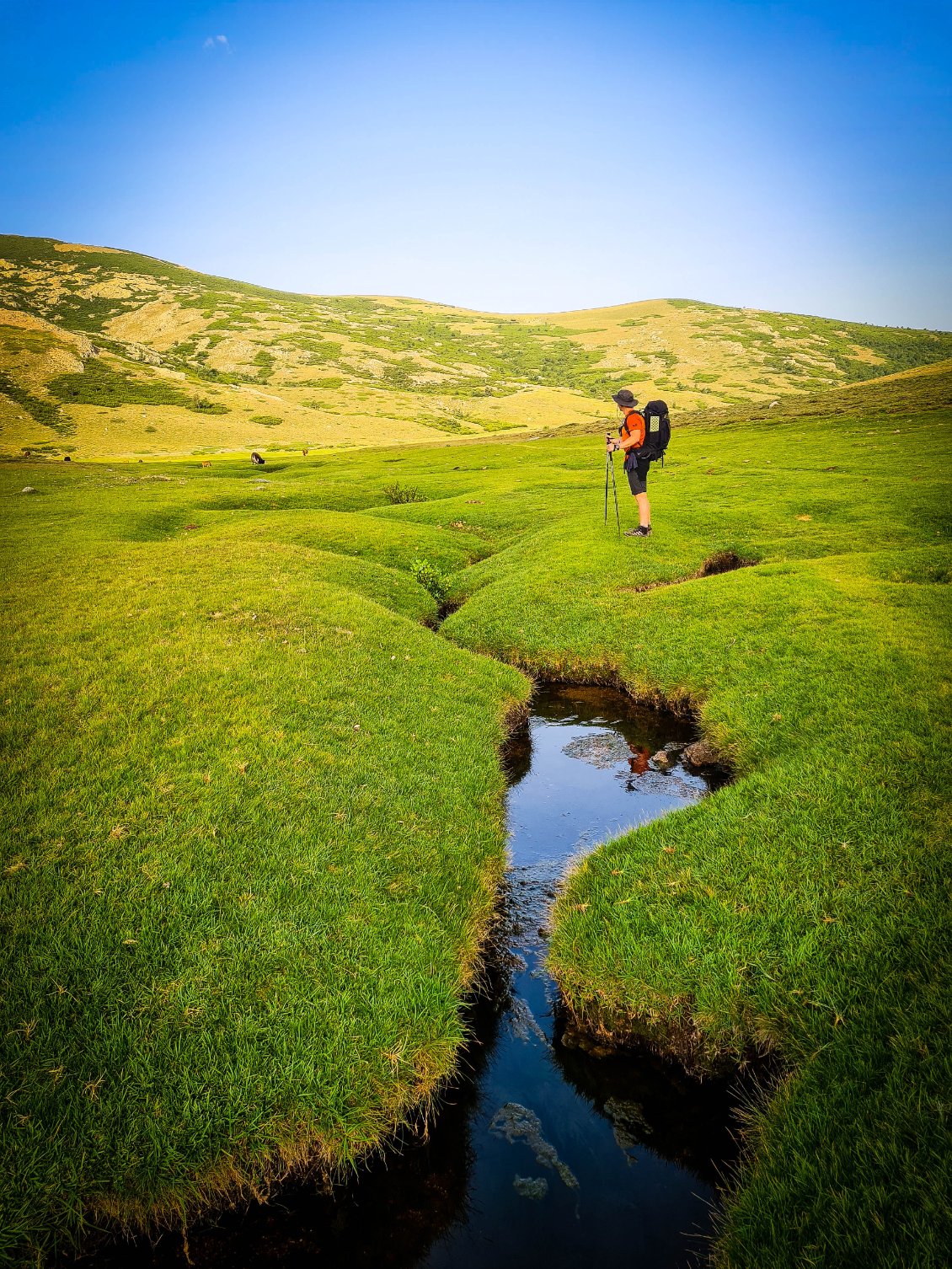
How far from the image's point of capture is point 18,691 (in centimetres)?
1269

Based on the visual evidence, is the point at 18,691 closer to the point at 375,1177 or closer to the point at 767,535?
the point at 375,1177

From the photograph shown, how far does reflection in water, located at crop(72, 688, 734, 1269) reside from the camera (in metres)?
6.00

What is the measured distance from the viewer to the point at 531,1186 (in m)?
6.69

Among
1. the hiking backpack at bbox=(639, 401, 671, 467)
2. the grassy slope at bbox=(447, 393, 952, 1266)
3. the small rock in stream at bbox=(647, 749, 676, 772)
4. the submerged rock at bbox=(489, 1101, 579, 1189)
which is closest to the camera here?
the grassy slope at bbox=(447, 393, 952, 1266)

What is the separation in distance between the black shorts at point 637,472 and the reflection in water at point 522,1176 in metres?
20.5

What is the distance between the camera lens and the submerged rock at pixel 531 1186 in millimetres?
6609

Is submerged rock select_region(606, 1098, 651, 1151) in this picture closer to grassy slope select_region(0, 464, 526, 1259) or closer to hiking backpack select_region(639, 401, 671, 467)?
grassy slope select_region(0, 464, 526, 1259)

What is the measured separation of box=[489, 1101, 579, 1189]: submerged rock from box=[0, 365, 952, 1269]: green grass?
93cm

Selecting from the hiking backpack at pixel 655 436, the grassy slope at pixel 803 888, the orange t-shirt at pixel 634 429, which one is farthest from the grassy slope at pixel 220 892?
the hiking backpack at pixel 655 436

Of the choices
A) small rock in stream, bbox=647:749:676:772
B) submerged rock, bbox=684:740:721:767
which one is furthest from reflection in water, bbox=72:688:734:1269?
submerged rock, bbox=684:740:721:767

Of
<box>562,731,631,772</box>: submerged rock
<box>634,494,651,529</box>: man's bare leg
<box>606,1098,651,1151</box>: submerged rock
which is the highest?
<box>634,494,651,529</box>: man's bare leg

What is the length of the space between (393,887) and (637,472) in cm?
2122

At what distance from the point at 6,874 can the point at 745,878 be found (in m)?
10.6

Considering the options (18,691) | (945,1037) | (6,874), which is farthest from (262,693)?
(945,1037)
